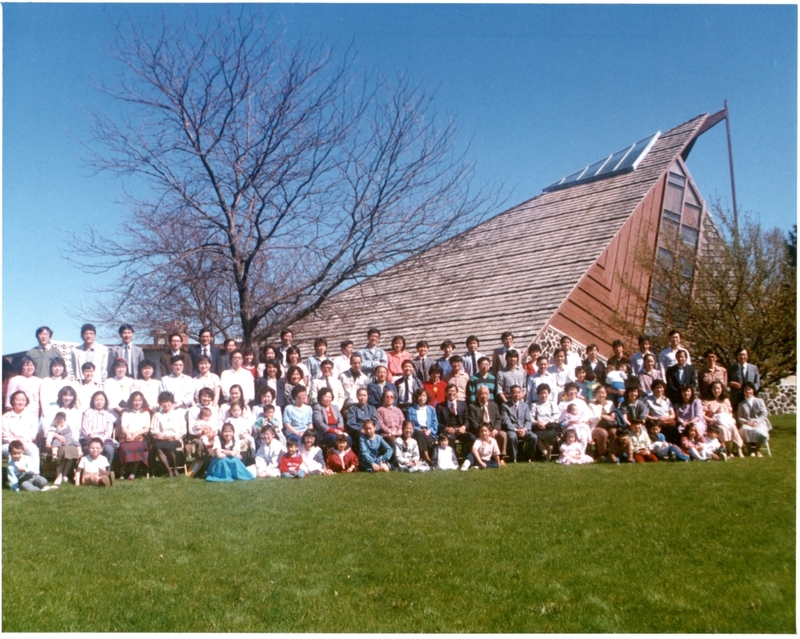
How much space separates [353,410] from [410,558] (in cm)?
409

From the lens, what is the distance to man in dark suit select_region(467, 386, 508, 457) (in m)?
9.22

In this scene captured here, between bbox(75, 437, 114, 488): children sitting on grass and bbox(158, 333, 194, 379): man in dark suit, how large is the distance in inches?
53.5

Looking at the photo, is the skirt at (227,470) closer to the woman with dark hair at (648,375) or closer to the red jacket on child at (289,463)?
the red jacket on child at (289,463)

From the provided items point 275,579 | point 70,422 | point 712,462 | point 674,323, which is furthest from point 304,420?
point 674,323

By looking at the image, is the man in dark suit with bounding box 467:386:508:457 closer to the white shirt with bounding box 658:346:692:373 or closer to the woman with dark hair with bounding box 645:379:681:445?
the woman with dark hair with bounding box 645:379:681:445

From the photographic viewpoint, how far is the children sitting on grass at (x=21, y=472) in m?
7.35

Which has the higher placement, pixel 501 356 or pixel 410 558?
pixel 501 356

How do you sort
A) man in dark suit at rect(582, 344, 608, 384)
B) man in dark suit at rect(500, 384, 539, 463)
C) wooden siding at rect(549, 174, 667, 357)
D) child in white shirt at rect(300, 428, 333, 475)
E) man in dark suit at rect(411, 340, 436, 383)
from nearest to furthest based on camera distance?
child in white shirt at rect(300, 428, 333, 475) < man in dark suit at rect(500, 384, 539, 463) < man in dark suit at rect(411, 340, 436, 383) < man in dark suit at rect(582, 344, 608, 384) < wooden siding at rect(549, 174, 667, 357)

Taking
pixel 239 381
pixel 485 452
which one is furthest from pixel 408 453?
pixel 239 381

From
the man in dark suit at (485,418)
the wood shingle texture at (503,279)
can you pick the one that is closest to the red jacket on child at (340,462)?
the man in dark suit at (485,418)

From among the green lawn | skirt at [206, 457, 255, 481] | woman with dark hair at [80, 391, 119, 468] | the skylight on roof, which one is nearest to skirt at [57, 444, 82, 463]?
woman with dark hair at [80, 391, 119, 468]

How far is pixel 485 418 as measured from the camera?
926 cm

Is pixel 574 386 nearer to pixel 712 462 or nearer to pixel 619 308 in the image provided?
pixel 712 462

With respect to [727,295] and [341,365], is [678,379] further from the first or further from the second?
[341,365]
